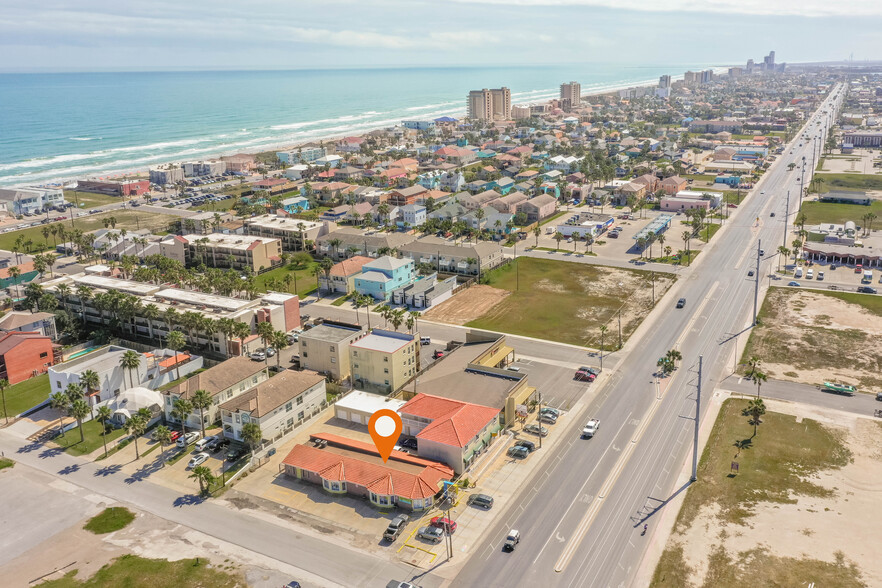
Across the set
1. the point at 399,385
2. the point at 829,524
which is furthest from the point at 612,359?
the point at 829,524

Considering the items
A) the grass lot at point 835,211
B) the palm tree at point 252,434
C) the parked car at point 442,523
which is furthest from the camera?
the grass lot at point 835,211

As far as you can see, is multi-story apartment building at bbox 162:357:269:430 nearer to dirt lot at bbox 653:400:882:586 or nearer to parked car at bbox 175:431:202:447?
parked car at bbox 175:431:202:447

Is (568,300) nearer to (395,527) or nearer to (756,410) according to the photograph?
(756,410)

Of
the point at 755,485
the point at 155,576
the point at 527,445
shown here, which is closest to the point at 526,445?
the point at 527,445

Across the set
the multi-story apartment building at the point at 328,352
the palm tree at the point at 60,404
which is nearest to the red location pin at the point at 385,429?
the multi-story apartment building at the point at 328,352

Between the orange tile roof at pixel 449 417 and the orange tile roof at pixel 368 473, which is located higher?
the orange tile roof at pixel 449 417

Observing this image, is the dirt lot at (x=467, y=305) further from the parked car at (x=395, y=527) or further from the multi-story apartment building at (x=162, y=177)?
the multi-story apartment building at (x=162, y=177)

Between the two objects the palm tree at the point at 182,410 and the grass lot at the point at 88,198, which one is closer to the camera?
the palm tree at the point at 182,410
